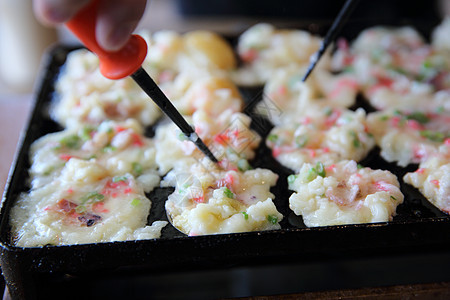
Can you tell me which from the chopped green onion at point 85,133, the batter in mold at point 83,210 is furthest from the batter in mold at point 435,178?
the chopped green onion at point 85,133

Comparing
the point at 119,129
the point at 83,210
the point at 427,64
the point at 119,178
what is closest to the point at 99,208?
the point at 83,210

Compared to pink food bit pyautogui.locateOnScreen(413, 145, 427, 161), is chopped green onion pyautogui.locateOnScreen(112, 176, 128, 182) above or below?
above

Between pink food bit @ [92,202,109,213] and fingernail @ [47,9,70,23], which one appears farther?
pink food bit @ [92,202,109,213]

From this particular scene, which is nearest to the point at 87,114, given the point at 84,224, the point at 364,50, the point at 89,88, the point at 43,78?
the point at 89,88

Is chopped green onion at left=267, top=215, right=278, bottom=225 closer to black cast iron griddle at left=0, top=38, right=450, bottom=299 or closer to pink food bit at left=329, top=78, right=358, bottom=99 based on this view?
black cast iron griddle at left=0, top=38, right=450, bottom=299

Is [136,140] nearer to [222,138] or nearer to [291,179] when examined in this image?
[222,138]

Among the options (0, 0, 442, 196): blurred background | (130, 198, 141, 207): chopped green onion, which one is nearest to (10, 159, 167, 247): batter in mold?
(130, 198, 141, 207): chopped green onion

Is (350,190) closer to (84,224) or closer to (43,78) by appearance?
(84,224)

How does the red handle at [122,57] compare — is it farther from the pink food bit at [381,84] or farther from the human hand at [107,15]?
the pink food bit at [381,84]

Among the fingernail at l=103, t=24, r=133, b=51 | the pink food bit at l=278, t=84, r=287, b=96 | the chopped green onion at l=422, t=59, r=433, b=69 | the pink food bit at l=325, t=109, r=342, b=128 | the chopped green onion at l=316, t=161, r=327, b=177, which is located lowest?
the chopped green onion at l=422, t=59, r=433, b=69
